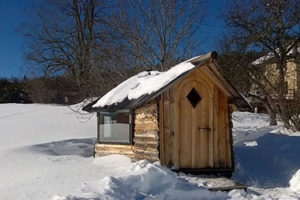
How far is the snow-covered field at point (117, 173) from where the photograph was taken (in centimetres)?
657

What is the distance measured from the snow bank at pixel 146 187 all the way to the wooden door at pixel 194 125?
4.08 ft

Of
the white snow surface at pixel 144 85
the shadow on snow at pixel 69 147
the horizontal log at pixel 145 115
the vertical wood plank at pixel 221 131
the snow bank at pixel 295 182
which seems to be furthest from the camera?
the shadow on snow at pixel 69 147

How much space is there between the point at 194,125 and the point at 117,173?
2.42 meters

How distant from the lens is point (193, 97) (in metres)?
9.33

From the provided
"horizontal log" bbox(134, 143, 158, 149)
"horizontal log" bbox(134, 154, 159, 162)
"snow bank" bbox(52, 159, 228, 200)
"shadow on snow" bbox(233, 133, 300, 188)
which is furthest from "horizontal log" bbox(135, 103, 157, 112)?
"shadow on snow" bbox(233, 133, 300, 188)

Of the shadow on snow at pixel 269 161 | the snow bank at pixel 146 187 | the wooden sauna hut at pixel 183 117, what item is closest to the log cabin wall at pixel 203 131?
the wooden sauna hut at pixel 183 117

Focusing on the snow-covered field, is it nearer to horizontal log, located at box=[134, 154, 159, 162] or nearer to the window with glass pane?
horizontal log, located at box=[134, 154, 159, 162]

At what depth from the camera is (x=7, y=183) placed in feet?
24.8

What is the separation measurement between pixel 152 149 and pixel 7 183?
3339 mm

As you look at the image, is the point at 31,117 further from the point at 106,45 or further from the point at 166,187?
the point at 166,187

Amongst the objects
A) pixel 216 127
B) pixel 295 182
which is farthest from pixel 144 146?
pixel 295 182

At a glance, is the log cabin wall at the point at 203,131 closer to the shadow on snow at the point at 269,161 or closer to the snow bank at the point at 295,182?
the shadow on snow at the point at 269,161

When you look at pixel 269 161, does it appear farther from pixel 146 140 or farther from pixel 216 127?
pixel 146 140

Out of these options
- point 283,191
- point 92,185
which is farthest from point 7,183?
point 283,191
